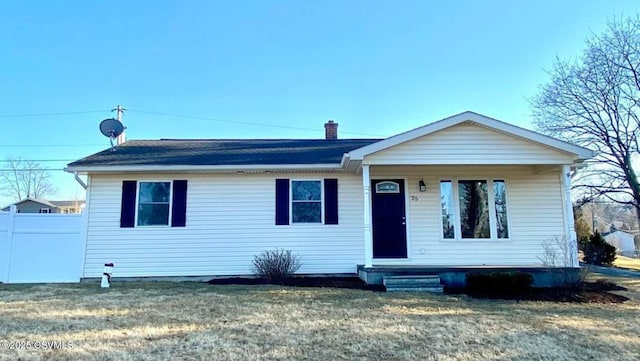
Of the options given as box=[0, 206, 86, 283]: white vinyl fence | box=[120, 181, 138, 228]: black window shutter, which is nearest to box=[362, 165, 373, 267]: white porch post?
box=[120, 181, 138, 228]: black window shutter

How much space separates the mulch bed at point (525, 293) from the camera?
7027mm

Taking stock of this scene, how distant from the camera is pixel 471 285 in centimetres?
782

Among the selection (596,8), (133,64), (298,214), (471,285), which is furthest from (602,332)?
(133,64)

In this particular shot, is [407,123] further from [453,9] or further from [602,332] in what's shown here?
[602,332]

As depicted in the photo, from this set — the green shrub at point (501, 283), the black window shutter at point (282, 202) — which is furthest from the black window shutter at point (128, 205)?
the green shrub at point (501, 283)

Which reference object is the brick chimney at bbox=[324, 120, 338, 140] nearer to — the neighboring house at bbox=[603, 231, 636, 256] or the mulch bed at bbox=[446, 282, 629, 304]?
the mulch bed at bbox=[446, 282, 629, 304]

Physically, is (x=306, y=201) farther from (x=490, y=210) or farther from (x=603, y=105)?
(x=603, y=105)

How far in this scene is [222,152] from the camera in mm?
10883

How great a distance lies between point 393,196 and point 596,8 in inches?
405

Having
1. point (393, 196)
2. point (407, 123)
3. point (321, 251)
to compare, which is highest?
point (407, 123)

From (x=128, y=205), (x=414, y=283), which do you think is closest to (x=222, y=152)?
(x=128, y=205)

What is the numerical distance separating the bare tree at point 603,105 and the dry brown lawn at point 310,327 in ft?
31.8

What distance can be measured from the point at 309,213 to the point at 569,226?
19.5ft

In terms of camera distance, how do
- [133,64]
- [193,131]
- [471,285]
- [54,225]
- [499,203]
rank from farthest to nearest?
[193,131]
[133,64]
[499,203]
[54,225]
[471,285]
